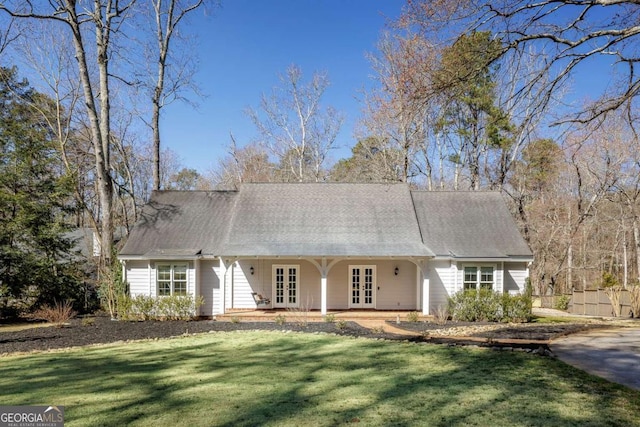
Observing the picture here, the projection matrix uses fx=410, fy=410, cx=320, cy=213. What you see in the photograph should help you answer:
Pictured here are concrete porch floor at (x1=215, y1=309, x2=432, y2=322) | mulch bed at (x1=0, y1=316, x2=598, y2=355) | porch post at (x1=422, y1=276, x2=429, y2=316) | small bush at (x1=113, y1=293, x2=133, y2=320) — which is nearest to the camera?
mulch bed at (x1=0, y1=316, x2=598, y2=355)

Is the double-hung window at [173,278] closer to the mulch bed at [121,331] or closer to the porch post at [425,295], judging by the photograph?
the mulch bed at [121,331]

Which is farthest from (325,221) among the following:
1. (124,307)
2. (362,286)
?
(124,307)

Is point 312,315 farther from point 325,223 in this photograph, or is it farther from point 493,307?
point 493,307

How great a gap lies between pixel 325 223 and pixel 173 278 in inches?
246

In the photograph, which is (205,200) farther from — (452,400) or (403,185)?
(452,400)

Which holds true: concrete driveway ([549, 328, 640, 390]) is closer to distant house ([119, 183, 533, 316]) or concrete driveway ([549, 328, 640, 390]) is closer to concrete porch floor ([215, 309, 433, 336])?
distant house ([119, 183, 533, 316])

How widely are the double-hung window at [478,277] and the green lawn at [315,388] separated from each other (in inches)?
270

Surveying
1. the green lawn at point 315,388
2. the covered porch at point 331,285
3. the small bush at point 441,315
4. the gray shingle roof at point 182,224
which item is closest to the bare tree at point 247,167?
the gray shingle roof at point 182,224

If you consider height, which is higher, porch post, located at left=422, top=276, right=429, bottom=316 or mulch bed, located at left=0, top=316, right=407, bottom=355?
porch post, located at left=422, top=276, right=429, bottom=316

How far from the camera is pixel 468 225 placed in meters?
16.8

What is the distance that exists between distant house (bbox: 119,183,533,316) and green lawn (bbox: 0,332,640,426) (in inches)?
241

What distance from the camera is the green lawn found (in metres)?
4.95

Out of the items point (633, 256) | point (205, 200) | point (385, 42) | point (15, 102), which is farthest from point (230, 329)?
point (633, 256)

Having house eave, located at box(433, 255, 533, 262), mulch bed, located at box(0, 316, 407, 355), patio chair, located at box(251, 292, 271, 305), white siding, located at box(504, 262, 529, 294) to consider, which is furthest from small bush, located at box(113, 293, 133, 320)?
white siding, located at box(504, 262, 529, 294)
